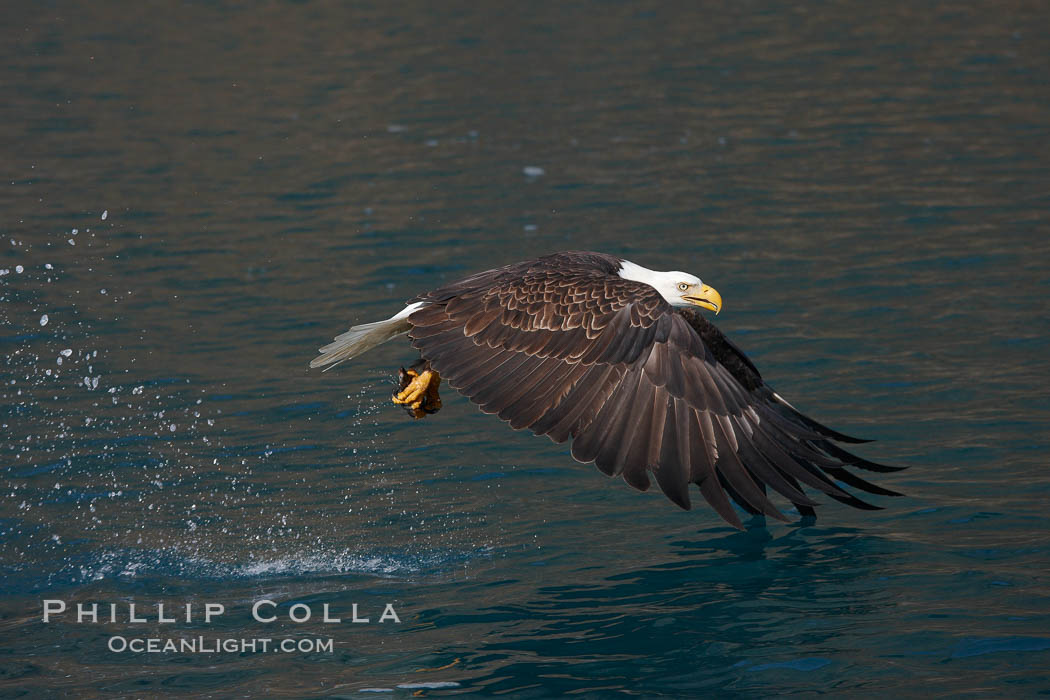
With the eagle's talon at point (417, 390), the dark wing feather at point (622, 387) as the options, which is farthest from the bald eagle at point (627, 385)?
the eagle's talon at point (417, 390)

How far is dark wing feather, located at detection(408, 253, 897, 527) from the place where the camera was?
5496mm

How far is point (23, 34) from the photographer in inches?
906

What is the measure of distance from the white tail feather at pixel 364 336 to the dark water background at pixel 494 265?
984 millimetres

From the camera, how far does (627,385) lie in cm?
565

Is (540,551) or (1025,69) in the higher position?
(1025,69)

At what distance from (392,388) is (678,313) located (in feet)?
11.4

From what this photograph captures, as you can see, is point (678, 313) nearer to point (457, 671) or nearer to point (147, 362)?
point (457, 671)

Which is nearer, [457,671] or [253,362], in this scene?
[457,671]

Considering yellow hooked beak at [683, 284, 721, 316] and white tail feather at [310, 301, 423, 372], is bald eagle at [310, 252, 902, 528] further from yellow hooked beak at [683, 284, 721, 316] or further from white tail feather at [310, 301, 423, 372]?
yellow hooked beak at [683, 284, 721, 316]

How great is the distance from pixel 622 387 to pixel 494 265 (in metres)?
5.41

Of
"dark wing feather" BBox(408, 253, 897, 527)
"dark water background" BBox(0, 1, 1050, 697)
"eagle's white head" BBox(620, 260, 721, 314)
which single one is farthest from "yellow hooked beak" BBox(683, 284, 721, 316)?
"dark water background" BBox(0, 1, 1050, 697)

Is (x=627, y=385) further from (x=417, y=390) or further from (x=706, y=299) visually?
(x=417, y=390)

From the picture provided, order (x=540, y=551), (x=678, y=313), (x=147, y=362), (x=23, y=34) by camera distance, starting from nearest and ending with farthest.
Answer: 1. (x=678, y=313)
2. (x=540, y=551)
3. (x=147, y=362)
4. (x=23, y=34)

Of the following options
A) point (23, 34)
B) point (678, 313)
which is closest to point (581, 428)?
point (678, 313)
